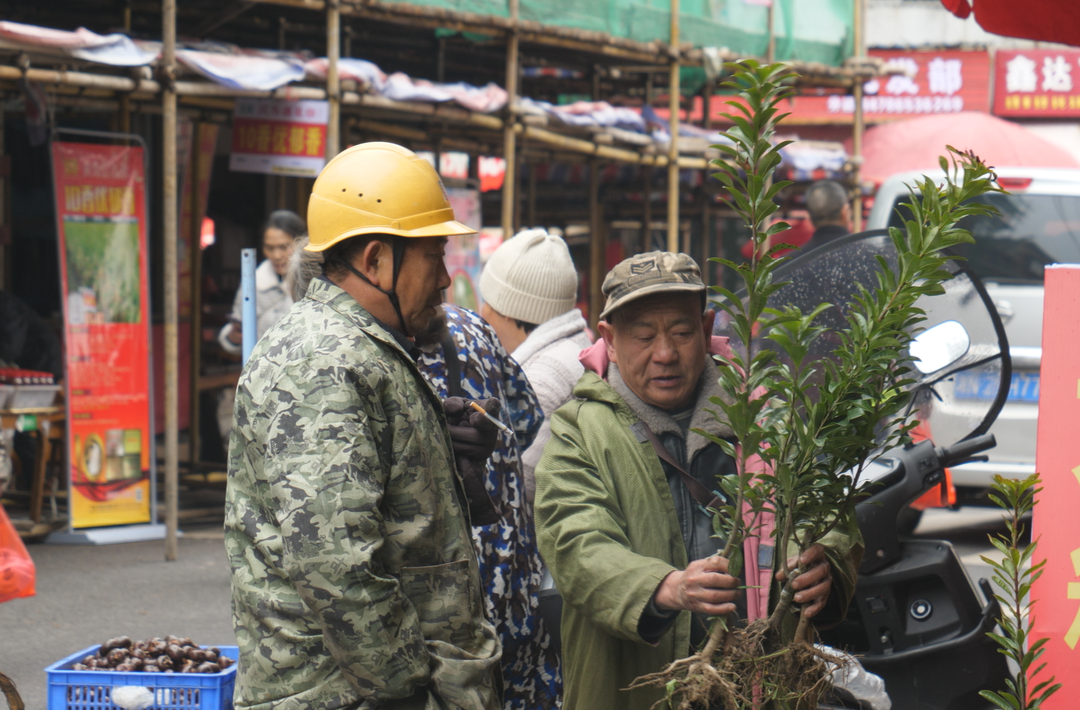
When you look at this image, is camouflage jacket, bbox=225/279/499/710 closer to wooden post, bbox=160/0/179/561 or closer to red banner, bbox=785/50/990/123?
wooden post, bbox=160/0/179/561

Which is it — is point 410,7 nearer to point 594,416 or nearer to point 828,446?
point 594,416

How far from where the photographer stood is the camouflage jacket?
1908mm

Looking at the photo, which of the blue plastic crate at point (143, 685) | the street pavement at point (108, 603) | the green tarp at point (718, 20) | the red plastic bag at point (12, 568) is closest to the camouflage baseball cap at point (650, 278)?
the blue plastic crate at point (143, 685)

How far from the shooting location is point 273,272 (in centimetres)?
693

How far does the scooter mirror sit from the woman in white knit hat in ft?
3.60

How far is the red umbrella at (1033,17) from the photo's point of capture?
304cm

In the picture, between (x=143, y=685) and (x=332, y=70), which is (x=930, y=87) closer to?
(x=332, y=70)

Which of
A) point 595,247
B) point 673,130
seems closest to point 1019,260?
point 673,130

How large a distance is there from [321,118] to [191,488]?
3208 mm

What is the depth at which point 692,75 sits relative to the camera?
41.7ft

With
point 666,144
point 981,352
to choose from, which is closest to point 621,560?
point 981,352

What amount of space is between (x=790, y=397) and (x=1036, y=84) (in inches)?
908

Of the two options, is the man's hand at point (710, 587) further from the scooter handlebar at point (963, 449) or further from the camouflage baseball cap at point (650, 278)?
the scooter handlebar at point (963, 449)

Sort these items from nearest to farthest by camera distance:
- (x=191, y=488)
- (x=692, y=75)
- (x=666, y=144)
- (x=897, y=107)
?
(x=191, y=488) → (x=666, y=144) → (x=692, y=75) → (x=897, y=107)
